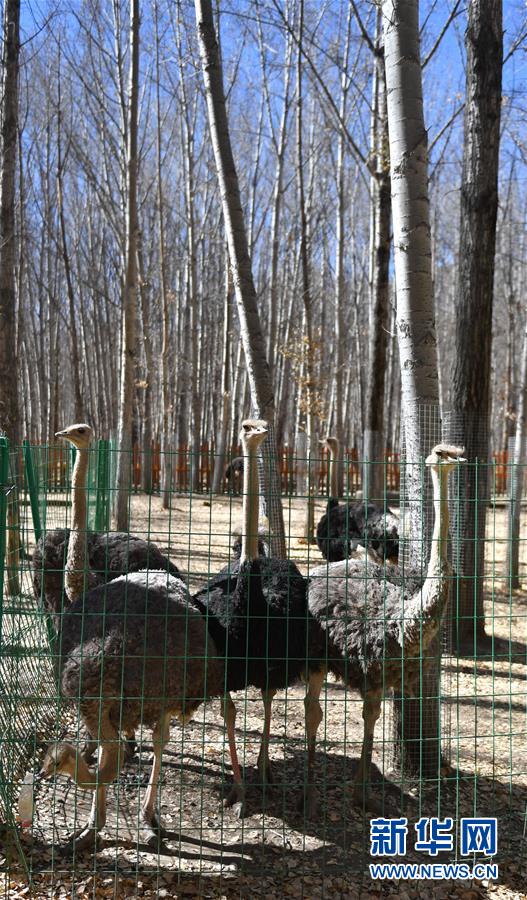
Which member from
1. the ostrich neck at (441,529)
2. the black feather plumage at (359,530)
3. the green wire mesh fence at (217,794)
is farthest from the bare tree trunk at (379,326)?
the ostrich neck at (441,529)

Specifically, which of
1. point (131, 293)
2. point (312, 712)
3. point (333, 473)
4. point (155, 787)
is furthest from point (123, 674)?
point (131, 293)

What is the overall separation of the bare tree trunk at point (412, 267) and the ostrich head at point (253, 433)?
89 centimetres

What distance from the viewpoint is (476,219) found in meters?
7.89

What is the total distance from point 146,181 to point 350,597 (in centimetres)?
2388

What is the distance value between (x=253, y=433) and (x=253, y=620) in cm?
105

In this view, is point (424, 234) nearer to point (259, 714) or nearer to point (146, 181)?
point (259, 714)

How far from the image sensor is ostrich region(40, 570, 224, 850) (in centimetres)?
380

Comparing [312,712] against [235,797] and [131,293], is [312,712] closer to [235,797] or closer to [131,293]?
[235,797]

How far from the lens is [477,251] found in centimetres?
792

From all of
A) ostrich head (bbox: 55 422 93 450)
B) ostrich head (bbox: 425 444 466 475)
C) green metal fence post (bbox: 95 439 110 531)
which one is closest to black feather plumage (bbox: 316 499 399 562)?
green metal fence post (bbox: 95 439 110 531)

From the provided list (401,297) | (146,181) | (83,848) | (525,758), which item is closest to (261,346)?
(401,297)

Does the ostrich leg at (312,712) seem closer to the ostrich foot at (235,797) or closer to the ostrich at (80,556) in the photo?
the ostrich foot at (235,797)

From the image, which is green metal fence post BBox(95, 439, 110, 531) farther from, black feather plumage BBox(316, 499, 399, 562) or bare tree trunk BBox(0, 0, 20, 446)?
black feather plumage BBox(316, 499, 399, 562)

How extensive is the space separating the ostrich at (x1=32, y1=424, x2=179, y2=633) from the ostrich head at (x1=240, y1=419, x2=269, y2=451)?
87 cm
